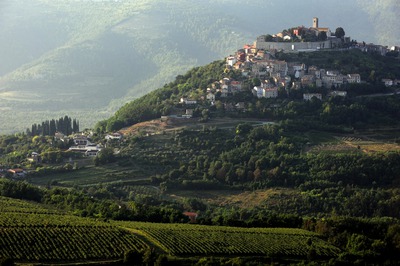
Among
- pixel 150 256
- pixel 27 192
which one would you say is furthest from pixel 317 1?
pixel 150 256

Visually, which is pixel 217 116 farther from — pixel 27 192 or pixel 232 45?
pixel 232 45

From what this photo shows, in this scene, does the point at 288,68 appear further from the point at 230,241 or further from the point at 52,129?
the point at 230,241

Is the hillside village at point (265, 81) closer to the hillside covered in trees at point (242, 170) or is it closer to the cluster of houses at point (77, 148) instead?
the cluster of houses at point (77, 148)

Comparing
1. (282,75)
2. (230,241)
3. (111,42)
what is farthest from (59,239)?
(111,42)

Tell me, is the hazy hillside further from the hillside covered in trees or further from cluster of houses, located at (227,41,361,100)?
the hillside covered in trees

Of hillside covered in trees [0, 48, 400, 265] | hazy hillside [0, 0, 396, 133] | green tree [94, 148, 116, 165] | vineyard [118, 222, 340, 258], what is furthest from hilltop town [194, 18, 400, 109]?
vineyard [118, 222, 340, 258]

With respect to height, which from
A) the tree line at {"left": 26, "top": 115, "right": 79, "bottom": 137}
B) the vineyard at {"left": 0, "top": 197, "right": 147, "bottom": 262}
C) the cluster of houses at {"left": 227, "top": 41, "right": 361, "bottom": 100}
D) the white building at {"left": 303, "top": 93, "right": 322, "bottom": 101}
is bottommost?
the vineyard at {"left": 0, "top": 197, "right": 147, "bottom": 262}
